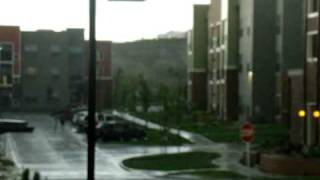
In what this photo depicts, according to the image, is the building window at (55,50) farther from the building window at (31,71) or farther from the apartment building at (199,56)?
the apartment building at (199,56)

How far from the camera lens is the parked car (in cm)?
6869

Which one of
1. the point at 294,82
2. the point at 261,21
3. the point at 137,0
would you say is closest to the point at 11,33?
the point at 261,21

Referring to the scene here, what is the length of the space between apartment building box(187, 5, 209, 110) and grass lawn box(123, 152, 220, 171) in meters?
58.2

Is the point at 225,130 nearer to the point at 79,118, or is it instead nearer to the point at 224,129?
the point at 224,129

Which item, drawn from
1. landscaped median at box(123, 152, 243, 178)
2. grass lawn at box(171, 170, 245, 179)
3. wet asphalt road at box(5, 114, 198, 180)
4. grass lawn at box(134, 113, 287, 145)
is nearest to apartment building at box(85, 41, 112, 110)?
grass lawn at box(134, 113, 287, 145)

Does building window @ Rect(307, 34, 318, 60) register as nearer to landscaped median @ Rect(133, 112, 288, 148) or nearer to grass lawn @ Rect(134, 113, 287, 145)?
landscaped median @ Rect(133, 112, 288, 148)

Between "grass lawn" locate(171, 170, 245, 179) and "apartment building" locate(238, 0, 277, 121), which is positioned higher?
"apartment building" locate(238, 0, 277, 121)

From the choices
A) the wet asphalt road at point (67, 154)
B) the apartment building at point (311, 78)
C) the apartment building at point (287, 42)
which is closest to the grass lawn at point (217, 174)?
the wet asphalt road at point (67, 154)

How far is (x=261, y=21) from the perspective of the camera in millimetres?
84875

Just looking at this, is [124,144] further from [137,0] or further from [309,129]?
[137,0]

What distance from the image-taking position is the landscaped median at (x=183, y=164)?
134 feet

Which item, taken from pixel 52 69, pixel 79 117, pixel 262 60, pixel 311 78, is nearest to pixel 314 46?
pixel 311 78

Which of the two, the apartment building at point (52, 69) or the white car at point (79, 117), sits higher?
the apartment building at point (52, 69)

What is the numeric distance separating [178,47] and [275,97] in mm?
111061
